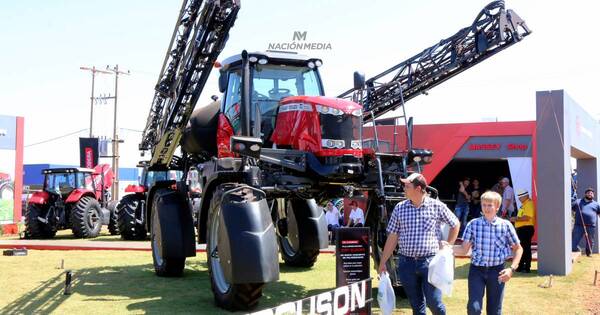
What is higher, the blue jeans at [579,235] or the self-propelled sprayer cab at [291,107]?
the self-propelled sprayer cab at [291,107]

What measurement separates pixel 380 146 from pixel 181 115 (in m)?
3.18

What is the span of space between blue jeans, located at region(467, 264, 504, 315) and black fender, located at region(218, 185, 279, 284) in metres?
2.11

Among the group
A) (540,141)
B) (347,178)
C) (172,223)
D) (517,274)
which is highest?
(540,141)

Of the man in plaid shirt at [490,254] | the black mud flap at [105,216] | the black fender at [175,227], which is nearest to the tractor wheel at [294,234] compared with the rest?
the black fender at [175,227]

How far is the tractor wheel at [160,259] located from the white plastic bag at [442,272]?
204 inches

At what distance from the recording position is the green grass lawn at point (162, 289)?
748 centimetres

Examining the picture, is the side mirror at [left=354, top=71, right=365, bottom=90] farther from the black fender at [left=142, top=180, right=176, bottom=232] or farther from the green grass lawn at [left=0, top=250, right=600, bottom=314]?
the black fender at [left=142, top=180, right=176, bottom=232]

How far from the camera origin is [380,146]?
8.02 meters

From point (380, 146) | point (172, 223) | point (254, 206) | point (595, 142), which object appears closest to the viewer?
point (254, 206)

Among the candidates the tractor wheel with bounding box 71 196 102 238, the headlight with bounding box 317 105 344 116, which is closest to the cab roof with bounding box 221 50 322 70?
the headlight with bounding box 317 105 344 116

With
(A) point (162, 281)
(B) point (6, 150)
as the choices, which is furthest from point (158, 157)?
(B) point (6, 150)

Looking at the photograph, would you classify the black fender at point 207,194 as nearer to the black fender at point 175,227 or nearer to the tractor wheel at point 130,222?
the black fender at point 175,227

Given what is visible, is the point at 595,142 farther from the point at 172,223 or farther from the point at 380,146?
the point at 172,223

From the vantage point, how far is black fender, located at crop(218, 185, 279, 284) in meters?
6.40
